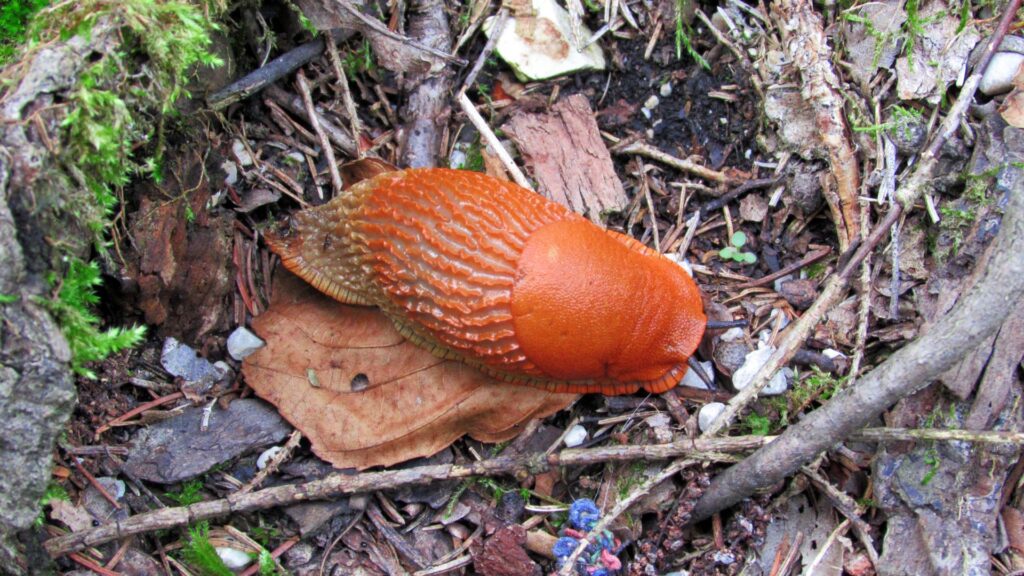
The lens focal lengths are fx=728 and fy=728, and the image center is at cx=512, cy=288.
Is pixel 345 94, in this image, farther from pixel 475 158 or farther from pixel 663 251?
pixel 663 251

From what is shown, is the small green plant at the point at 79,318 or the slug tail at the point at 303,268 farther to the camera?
the slug tail at the point at 303,268

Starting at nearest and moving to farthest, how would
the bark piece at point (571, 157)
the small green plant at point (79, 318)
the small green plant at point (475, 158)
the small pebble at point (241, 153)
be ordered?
1. the small green plant at point (79, 318)
2. the small pebble at point (241, 153)
3. the bark piece at point (571, 157)
4. the small green plant at point (475, 158)

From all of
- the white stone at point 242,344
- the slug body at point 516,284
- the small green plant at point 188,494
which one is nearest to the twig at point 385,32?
the slug body at point 516,284

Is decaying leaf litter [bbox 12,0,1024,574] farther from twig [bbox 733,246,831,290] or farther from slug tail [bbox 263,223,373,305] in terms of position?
slug tail [bbox 263,223,373,305]

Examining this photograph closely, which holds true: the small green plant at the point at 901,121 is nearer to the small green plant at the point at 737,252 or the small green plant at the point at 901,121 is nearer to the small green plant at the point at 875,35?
the small green plant at the point at 875,35

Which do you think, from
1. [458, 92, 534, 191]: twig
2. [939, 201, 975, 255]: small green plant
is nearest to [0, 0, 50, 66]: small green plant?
[458, 92, 534, 191]: twig

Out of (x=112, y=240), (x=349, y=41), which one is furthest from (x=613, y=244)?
(x=112, y=240)
